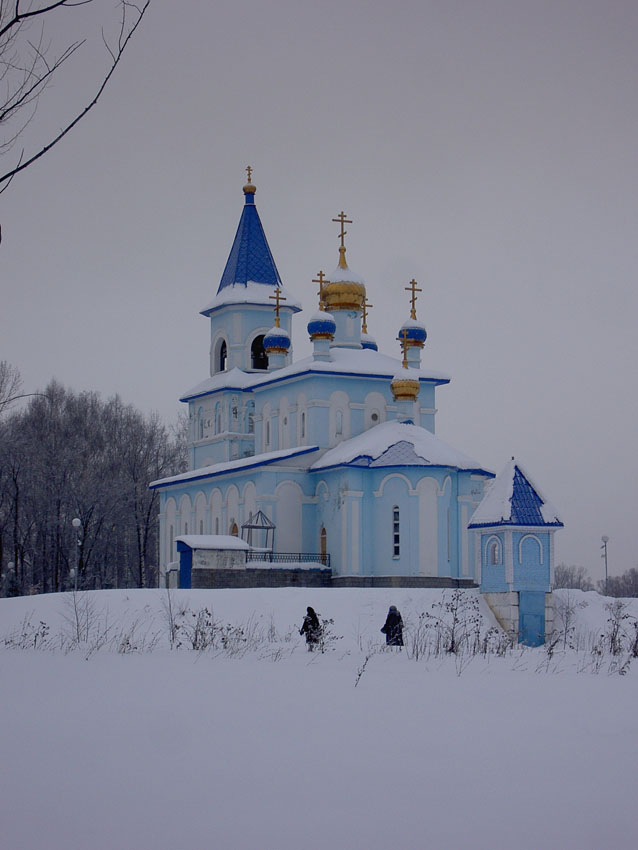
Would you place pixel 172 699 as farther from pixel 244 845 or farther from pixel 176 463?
pixel 176 463

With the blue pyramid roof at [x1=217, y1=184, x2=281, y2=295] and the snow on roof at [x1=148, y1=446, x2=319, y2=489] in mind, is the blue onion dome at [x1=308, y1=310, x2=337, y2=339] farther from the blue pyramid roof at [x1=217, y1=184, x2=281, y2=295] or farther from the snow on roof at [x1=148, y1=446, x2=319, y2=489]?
the blue pyramid roof at [x1=217, y1=184, x2=281, y2=295]

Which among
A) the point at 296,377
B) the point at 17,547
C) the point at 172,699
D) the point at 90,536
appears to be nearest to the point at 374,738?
the point at 172,699

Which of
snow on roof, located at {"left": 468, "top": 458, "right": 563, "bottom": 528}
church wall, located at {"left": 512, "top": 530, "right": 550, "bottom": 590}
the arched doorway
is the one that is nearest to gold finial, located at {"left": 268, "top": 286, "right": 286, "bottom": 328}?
the arched doorway

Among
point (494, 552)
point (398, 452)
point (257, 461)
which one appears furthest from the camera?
point (257, 461)

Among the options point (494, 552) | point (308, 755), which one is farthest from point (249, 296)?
point (308, 755)

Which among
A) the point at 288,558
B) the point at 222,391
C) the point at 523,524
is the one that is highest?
the point at 222,391

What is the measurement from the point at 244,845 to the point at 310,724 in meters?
2.12

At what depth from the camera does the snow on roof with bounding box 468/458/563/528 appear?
2339 cm

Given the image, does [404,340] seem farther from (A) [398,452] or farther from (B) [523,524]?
(B) [523,524]

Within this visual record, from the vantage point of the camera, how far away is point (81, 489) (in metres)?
41.0

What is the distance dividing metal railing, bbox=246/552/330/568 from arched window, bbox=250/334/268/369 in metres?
8.66

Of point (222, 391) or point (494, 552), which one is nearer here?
point (494, 552)

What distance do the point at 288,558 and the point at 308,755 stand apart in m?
20.9

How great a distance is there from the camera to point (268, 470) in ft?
Answer: 94.1
